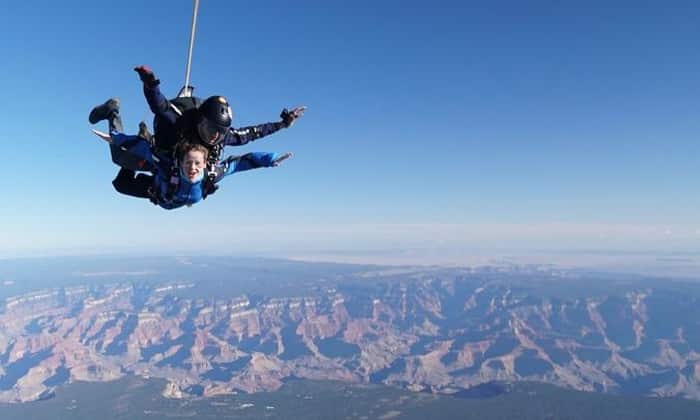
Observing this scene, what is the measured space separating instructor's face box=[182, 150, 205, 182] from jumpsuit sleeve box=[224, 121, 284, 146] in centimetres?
117

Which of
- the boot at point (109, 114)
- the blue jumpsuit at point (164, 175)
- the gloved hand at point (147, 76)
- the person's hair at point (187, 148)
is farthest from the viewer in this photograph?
the boot at point (109, 114)

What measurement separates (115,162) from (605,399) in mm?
226759

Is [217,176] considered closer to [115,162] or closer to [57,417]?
[115,162]

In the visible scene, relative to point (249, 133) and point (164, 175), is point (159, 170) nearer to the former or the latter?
point (164, 175)

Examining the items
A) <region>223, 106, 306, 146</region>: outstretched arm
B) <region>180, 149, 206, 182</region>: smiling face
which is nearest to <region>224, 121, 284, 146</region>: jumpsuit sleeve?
<region>223, 106, 306, 146</region>: outstretched arm

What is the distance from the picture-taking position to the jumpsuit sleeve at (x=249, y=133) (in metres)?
9.01

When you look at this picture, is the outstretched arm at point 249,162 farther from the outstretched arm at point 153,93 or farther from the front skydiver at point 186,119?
the outstretched arm at point 153,93

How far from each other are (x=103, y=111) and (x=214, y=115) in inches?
101

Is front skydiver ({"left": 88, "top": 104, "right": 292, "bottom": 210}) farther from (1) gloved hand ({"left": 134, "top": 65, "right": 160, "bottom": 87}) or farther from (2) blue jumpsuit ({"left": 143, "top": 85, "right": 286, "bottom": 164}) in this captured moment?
(1) gloved hand ({"left": 134, "top": 65, "right": 160, "bottom": 87})

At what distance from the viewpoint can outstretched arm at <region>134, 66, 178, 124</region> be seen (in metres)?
6.64

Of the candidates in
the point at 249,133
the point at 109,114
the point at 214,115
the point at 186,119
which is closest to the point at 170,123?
the point at 186,119

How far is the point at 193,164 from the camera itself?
7.67 meters

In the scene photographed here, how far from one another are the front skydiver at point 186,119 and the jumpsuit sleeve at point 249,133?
0.50 m

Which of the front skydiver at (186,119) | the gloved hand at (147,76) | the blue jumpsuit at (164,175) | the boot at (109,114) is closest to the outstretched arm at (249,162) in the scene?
the blue jumpsuit at (164,175)
